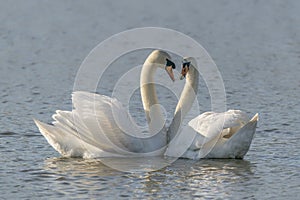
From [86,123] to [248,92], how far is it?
4348 millimetres

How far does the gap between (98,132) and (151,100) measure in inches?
41.8

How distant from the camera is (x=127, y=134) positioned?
10445mm

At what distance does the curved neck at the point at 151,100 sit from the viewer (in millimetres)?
11016

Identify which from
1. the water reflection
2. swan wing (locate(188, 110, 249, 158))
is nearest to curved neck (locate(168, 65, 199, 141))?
swan wing (locate(188, 110, 249, 158))

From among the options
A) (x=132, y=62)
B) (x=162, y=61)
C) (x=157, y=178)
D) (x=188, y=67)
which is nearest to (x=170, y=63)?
(x=162, y=61)

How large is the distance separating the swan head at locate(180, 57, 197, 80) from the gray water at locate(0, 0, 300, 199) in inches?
50.0

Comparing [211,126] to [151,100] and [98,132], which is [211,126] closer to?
[151,100]

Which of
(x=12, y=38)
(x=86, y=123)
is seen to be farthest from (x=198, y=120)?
(x=12, y=38)

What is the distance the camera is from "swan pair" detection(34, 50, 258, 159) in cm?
1038

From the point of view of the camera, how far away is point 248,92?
550 inches

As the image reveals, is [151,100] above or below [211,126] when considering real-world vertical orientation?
above

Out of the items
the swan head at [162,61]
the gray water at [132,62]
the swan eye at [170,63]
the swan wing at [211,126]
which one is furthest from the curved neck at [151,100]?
the gray water at [132,62]

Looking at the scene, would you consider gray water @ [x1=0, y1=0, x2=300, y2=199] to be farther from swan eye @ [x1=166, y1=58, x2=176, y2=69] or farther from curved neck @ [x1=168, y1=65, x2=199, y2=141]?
swan eye @ [x1=166, y1=58, x2=176, y2=69]

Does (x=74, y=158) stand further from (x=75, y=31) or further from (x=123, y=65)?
(x=75, y=31)
